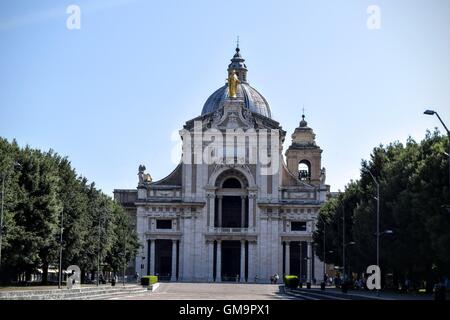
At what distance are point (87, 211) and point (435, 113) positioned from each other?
55.1 meters

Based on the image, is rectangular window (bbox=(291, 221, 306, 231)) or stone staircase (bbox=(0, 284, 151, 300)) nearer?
stone staircase (bbox=(0, 284, 151, 300))

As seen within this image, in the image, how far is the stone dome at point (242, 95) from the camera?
14925 cm

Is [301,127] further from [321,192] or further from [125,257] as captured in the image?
[125,257]

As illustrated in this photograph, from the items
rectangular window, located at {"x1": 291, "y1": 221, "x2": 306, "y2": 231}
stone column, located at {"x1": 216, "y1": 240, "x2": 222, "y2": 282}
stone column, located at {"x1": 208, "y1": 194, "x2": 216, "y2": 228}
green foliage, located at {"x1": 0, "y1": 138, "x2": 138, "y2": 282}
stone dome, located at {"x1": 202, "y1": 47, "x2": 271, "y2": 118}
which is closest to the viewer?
green foliage, located at {"x1": 0, "y1": 138, "x2": 138, "y2": 282}

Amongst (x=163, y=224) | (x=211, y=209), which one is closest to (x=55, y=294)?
(x=211, y=209)

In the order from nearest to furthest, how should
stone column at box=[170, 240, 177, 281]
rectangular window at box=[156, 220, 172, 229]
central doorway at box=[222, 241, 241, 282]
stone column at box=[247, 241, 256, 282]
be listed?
stone column at box=[247, 241, 256, 282], stone column at box=[170, 240, 177, 281], rectangular window at box=[156, 220, 172, 229], central doorway at box=[222, 241, 241, 282]

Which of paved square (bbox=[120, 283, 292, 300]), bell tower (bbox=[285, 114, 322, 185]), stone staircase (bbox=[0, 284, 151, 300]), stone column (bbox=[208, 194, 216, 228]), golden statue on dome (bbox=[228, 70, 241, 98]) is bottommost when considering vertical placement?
paved square (bbox=[120, 283, 292, 300])

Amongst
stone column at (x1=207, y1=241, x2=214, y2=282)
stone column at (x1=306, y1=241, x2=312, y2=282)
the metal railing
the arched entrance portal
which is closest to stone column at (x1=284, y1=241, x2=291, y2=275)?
stone column at (x1=306, y1=241, x2=312, y2=282)

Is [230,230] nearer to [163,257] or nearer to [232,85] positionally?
[163,257]

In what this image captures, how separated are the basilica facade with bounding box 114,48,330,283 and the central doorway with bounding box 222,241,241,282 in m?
0.15

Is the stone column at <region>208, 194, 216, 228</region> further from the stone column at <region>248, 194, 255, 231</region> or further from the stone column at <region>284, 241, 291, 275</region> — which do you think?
the stone column at <region>284, 241, 291, 275</region>

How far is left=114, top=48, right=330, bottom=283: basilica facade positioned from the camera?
130m
